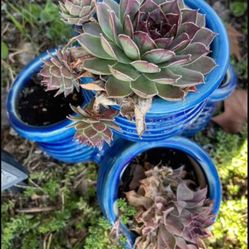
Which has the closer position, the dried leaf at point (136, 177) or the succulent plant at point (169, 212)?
the succulent plant at point (169, 212)

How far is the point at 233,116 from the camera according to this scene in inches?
64.4

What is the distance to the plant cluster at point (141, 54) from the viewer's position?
38.8 inches

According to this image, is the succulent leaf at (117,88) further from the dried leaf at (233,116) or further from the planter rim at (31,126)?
the dried leaf at (233,116)

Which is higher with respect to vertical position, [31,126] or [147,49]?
[147,49]

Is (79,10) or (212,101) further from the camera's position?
(212,101)

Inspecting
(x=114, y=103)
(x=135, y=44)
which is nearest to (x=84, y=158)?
(x=114, y=103)

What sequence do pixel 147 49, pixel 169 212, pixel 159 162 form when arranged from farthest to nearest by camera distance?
pixel 159 162 < pixel 169 212 < pixel 147 49

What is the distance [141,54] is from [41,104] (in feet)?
1.60

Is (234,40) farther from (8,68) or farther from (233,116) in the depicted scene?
(8,68)

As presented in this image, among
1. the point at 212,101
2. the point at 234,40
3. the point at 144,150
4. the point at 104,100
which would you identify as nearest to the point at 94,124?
the point at 104,100

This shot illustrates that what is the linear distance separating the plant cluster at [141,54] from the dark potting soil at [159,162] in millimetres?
347

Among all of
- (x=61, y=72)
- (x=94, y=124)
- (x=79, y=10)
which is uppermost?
(x=79, y=10)

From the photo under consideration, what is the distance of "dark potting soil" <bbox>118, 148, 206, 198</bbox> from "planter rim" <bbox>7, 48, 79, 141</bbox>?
0.19m

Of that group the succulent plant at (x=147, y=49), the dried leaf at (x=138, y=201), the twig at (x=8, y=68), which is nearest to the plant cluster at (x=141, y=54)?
the succulent plant at (x=147, y=49)
